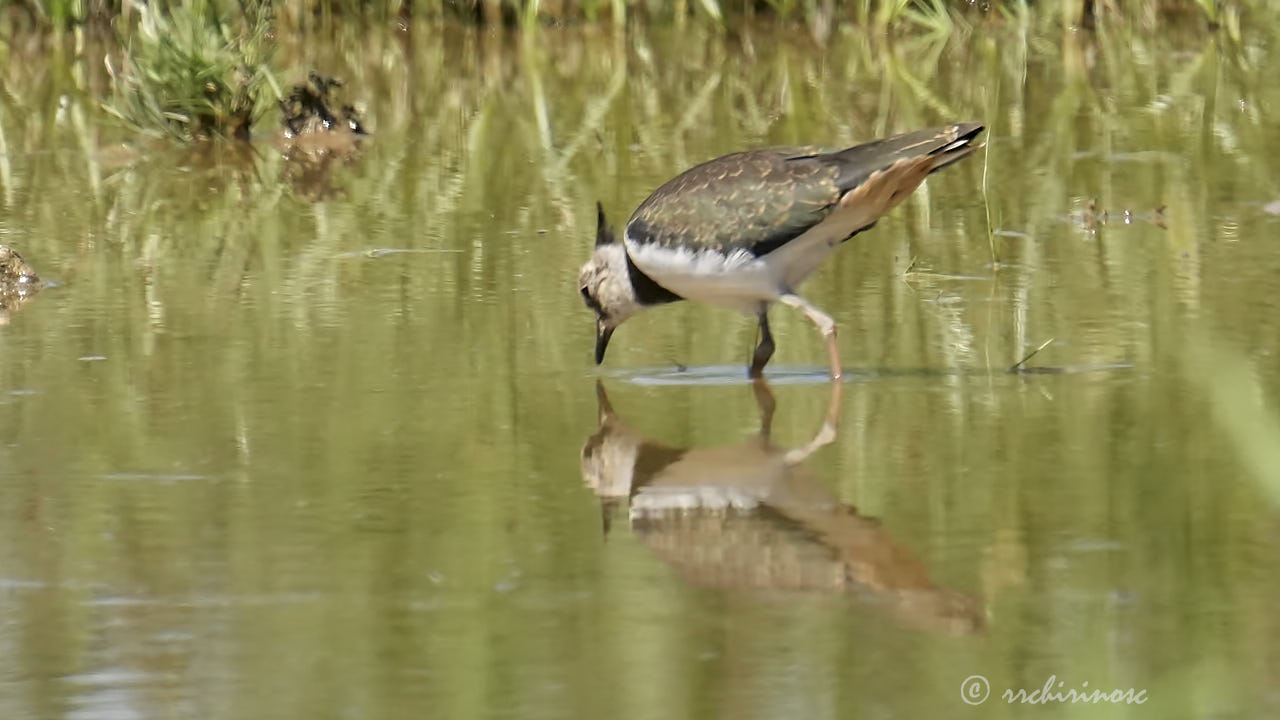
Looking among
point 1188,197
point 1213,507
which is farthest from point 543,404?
point 1188,197

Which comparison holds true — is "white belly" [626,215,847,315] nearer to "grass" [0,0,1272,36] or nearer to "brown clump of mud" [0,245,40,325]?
"brown clump of mud" [0,245,40,325]

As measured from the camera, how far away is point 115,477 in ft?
19.2

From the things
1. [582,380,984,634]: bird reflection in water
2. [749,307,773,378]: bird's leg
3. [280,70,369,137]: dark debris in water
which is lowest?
[582,380,984,634]: bird reflection in water

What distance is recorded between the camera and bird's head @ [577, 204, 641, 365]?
7387 millimetres

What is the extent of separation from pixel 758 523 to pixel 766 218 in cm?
185

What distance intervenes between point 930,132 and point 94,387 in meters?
2.83

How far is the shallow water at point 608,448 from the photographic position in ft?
14.1

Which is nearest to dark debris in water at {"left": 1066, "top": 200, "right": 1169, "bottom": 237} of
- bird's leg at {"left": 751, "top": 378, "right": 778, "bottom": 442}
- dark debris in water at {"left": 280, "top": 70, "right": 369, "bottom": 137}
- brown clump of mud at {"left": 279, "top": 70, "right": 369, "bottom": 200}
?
bird's leg at {"left": 751, "top": 378, "right": 778, "bottom": 442}

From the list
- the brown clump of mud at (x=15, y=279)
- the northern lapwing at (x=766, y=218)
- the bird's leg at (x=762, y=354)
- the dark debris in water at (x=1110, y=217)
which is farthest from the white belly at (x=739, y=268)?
the brown clump of mud at (x=15, y=279)

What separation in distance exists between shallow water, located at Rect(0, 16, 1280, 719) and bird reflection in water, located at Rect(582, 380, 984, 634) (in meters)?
0.02

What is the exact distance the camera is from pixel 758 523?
535cm

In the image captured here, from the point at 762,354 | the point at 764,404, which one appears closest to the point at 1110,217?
the point at 762,354

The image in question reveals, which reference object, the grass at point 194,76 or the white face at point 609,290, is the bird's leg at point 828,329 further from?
the grass at point 194,76

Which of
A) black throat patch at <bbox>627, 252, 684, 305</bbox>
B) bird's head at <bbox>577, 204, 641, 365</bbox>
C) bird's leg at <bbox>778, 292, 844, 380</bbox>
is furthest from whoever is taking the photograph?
black throat patch at <bbox>627, 252, 684, 305</bbox>
